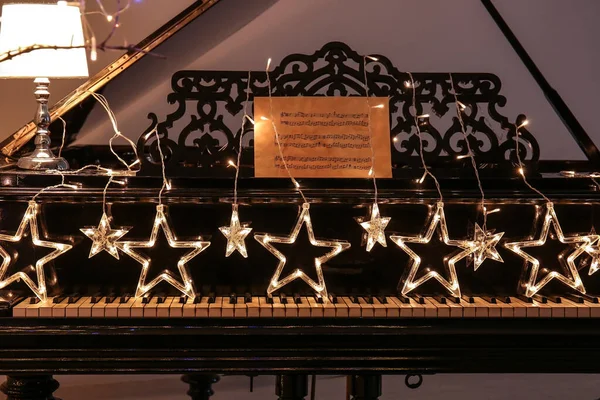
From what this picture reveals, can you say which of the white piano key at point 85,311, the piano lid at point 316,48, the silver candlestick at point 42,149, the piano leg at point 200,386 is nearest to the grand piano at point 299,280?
the white piano key at point 85,311

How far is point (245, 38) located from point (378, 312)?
1980mm

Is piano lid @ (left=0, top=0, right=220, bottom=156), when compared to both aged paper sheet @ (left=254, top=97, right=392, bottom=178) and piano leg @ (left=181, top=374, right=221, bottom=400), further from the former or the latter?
piano leg @ (left=181, top=374, right=221, bottom=400)

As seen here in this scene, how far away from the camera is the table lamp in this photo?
261 centimetres

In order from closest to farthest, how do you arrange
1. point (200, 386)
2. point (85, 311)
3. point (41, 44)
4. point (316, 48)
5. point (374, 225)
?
point (85, 311)
point (374, 225)
point (41, 44)
point (200, 386)
point (316, 48)

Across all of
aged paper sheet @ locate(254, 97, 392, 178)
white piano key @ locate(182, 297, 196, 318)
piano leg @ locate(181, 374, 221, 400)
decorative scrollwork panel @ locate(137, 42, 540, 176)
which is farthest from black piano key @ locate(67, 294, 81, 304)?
piano leg @ locate(181, 374, 221, 400)

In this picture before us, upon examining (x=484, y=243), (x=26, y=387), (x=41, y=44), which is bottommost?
(x=26, y=387)

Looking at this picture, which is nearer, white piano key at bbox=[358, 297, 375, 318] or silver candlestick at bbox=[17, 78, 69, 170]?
white piano key at bbox=[358, 297, 375, 318]

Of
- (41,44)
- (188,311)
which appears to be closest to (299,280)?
(188,311)

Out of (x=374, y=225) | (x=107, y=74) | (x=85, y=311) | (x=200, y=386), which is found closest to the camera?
(x=85, y=311)

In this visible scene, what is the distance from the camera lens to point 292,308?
7.14 feet

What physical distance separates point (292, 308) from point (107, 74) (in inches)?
49.1

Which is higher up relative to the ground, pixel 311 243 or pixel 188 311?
pixel 311 243

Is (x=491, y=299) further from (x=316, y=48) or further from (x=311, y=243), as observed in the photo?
(x=316, y=48)

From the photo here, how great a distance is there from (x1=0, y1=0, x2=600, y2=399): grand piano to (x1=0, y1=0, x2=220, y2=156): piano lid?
46 centimetres
